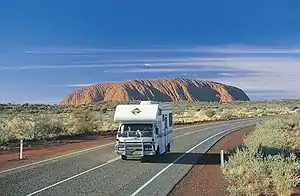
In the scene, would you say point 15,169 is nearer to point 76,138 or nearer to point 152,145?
point 152,145

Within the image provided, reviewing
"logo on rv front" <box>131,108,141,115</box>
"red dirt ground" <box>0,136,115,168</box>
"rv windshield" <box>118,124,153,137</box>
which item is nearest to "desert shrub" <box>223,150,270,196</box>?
"rv windshield" <box>118,124,153,137</box>

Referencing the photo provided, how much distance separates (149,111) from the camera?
2402 cm

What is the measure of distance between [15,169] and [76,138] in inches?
777

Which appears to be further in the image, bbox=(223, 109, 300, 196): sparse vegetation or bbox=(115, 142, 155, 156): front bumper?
bbox=(115, 142, 155, 156): front bumper

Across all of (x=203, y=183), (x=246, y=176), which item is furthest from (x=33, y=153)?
(x=246, y=176)

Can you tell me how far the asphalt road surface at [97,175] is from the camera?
1530cm

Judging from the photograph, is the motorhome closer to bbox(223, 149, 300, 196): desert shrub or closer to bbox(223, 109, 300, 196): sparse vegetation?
bbox(223, 109, 300, 196): sparse vegetation

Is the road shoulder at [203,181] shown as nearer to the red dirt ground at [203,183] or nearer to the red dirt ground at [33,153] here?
the red dirt ground at [203,183]

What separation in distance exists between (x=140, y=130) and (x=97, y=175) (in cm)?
543

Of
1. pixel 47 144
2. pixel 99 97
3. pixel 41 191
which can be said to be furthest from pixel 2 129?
pixel 99 97

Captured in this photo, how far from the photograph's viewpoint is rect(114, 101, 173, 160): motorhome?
2342 centimetres

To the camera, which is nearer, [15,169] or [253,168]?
[253,168]

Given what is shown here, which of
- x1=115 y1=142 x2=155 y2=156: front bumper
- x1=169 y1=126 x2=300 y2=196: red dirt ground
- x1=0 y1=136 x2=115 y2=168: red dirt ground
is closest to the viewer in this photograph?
x1=169 y1=126 x2=300 y2=196: red dirt ground

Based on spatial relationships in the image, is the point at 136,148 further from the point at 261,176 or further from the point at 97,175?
the point at 261,176
